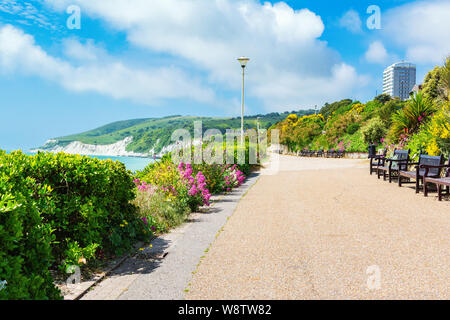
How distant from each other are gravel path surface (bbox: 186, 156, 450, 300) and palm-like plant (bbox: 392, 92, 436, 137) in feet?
30.4

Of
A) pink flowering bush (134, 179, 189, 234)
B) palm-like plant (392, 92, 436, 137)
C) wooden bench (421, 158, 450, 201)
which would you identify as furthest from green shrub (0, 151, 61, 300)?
palm-like plant (392, 92, 436, 137)

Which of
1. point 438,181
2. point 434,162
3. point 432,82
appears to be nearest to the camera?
point 438,181

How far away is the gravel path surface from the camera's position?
3.43m

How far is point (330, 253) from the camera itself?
460cm

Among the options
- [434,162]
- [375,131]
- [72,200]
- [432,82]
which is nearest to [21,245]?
[72,200]

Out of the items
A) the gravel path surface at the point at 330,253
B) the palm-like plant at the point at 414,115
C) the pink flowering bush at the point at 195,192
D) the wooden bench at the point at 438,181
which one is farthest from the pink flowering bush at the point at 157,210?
the palm-like plant at the point at 414,115

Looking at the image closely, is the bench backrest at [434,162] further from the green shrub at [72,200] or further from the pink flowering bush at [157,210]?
the green shrub at [72,200]

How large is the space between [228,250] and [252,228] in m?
1.40

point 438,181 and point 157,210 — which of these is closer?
point 157,210

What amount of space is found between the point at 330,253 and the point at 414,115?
14.6 m

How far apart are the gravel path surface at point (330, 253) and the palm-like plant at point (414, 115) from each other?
30.4ft

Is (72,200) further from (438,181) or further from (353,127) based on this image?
(353,127)

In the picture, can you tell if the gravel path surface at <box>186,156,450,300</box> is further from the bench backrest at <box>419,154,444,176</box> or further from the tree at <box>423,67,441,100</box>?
the tree at <box>423,67,441,100</box>
